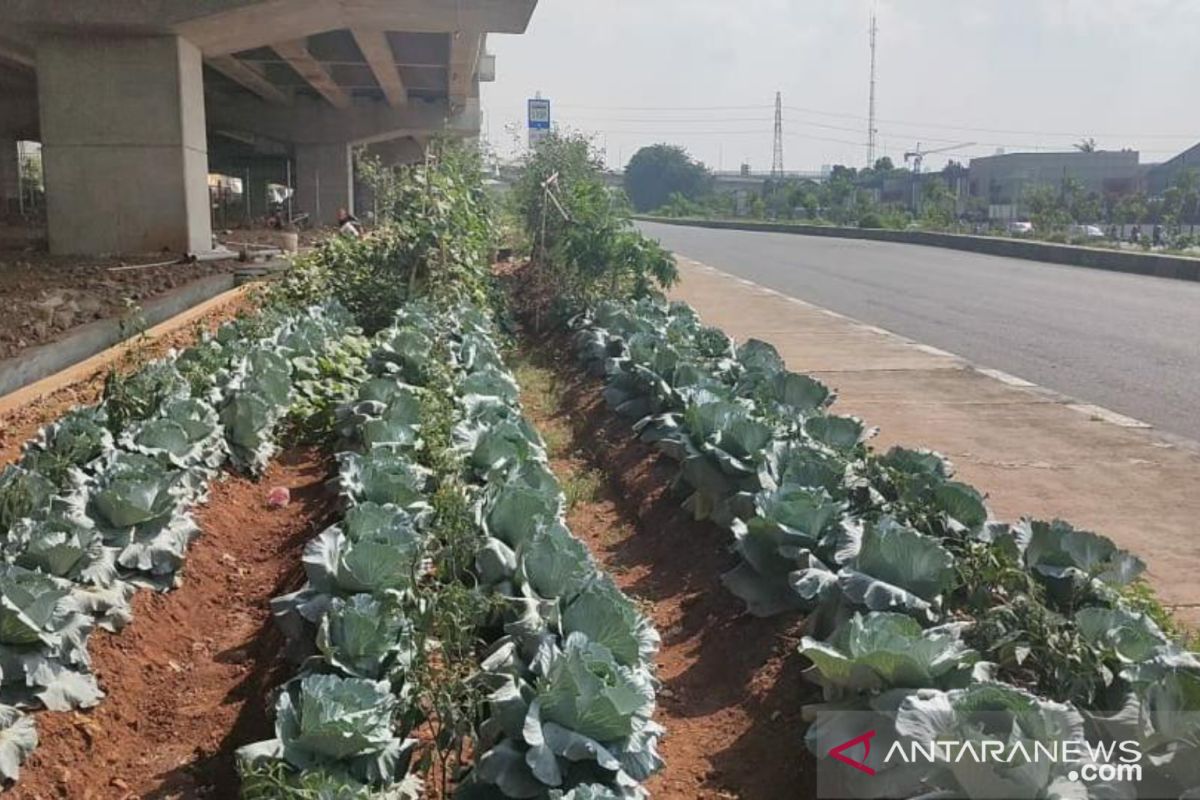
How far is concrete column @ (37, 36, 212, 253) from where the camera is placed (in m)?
15.1

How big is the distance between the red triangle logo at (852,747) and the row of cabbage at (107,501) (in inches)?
78.4

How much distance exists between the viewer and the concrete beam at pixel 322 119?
3272 cm

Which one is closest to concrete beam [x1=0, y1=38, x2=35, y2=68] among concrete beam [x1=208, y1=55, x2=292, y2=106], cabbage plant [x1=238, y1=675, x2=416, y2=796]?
concrete beam [x1=208, y1=55, x2=292, y2=106]

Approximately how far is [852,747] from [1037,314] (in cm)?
1347

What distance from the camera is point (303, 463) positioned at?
6.45 metres

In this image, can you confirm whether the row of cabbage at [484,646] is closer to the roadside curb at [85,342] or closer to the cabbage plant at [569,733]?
the cabbage plant at [569,733]

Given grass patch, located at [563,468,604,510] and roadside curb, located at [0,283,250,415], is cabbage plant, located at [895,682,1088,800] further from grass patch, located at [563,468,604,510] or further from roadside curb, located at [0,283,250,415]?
roadside curb, located at [0,283,250,415]

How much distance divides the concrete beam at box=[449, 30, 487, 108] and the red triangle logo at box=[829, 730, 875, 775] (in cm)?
1768

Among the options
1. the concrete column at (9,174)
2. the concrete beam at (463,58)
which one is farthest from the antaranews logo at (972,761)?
the concrete column at (9,174)

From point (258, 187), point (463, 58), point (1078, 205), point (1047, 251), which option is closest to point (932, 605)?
point (463, 58)

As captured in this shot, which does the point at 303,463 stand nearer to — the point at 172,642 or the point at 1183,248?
the point at 172,642

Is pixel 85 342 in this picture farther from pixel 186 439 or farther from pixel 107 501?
pixel 107 501

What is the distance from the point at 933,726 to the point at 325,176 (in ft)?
111

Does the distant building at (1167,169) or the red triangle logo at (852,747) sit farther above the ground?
the distant building at (1167,169)
